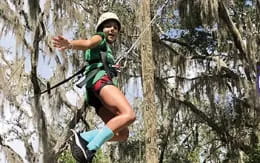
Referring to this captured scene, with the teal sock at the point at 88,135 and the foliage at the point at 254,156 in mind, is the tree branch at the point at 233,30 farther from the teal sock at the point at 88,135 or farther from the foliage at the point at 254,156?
the teal sock at the point at 88,135

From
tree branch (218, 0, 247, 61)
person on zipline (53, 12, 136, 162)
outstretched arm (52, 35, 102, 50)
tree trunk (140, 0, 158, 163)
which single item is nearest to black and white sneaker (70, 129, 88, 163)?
Answer: person on zipline (53, 12, 136, 162)

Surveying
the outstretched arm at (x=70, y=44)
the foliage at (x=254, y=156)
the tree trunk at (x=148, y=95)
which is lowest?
the foliage at (x=254, y=156)

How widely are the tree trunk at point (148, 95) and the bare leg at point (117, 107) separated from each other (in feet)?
10.7

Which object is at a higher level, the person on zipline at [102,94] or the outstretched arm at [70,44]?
the outstretched arm at [70,44]

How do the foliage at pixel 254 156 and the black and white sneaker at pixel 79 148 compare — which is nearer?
the black and white sneaker at pixel 79 148

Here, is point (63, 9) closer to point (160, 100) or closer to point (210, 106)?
point (160, 100)

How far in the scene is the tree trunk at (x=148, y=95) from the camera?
6102 millimetres

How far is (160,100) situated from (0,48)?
277 centimetres

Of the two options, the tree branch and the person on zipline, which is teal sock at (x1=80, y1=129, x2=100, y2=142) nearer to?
the person on zipline

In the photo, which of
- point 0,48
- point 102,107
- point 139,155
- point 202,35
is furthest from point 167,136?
point 102,107

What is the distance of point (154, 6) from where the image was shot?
30.0 ft

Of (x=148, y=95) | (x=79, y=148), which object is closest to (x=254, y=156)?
(x=148, y=95)

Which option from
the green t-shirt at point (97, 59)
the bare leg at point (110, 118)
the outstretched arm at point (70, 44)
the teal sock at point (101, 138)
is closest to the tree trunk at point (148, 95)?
the bare leg at point (110, 118)

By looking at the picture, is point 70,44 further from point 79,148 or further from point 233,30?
point 233,30
